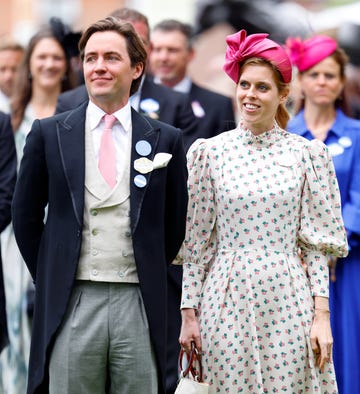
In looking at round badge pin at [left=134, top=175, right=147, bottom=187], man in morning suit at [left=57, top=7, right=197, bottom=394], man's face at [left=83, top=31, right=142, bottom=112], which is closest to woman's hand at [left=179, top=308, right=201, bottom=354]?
round badge pin at [left=134, top=175, right=147, bottom=187]

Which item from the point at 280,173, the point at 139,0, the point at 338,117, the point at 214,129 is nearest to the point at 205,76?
the point at 139,0

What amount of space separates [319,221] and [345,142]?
231cm

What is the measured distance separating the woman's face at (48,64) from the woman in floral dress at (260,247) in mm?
2971

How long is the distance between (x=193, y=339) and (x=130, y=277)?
52 cm

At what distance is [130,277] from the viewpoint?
5.31 meters

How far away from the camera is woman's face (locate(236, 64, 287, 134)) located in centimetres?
566

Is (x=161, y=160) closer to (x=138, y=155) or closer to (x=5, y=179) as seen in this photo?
(x=138, y=155)

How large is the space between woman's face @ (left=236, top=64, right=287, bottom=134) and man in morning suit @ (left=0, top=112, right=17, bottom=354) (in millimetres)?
1557

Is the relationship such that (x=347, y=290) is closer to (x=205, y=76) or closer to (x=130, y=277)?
(x=130, y=277)

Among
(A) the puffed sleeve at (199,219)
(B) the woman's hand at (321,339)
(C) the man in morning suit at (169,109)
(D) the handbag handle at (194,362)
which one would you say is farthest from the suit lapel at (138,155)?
(C) the man in morning suit at (169,109)

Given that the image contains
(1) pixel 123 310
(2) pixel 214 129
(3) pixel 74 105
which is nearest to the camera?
(1) pixel 123 310

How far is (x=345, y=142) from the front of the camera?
7.86m

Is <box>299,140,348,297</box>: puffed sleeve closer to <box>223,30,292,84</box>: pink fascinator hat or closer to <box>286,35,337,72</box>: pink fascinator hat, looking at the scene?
<box>223,30,292,84</box>: pink fascinator hat

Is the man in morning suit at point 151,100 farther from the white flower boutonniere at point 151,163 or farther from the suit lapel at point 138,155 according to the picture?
the white flower boutonniere at point 151,163
